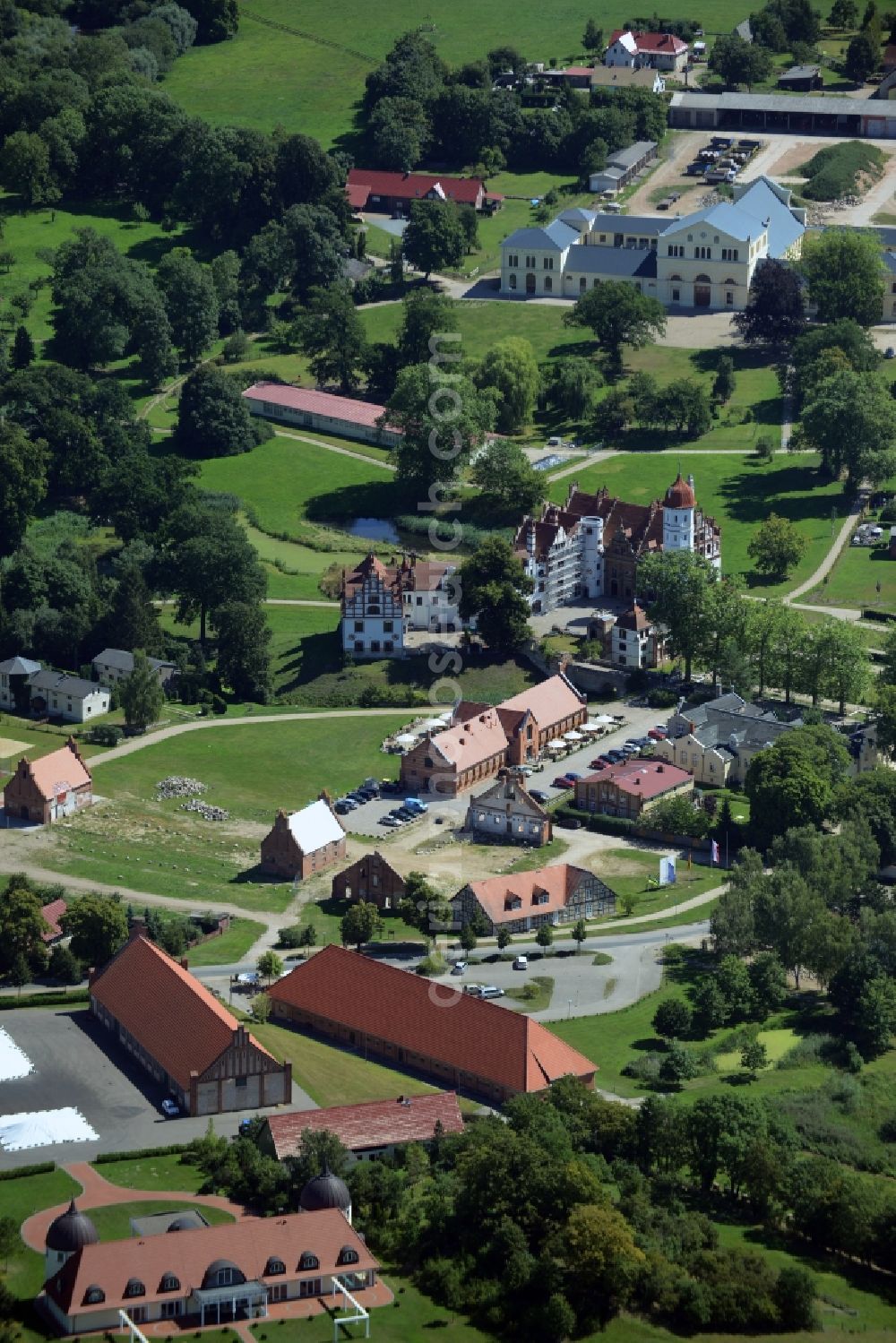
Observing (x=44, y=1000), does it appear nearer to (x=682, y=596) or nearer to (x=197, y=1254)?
(x=197, y=1254)

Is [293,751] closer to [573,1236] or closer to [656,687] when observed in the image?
[656,687]

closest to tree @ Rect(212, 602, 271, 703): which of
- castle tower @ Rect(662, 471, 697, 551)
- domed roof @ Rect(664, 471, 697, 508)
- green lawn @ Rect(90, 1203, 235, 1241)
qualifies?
castle tower @ Rect(662, 471, 697, 551)

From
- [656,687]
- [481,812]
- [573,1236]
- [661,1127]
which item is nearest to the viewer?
[573,1236]

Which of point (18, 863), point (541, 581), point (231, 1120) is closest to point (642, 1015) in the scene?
point (231, 1120)

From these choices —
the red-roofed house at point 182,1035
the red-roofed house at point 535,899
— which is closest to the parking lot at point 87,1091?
the red-roofed house at point 182,1035

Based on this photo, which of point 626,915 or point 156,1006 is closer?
point 156,1006

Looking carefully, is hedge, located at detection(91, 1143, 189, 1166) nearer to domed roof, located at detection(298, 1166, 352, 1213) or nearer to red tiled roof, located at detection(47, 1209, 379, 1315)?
domed roof, located at detection(298, 1166, 352, 1213)

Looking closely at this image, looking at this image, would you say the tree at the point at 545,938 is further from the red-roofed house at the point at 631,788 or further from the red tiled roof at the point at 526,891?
the red-roofed house at the point at 631,788

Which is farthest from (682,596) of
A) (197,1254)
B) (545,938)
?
(197,1254)
